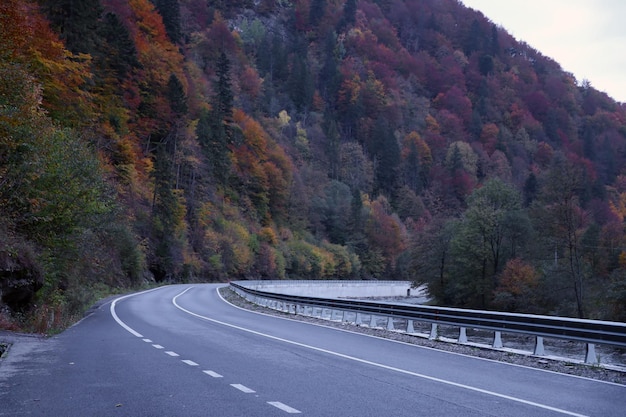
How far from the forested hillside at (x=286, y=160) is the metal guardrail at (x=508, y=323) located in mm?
10844

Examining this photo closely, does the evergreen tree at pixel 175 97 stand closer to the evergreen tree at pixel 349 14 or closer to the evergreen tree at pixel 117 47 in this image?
the evergreen tree at pixel 117 47

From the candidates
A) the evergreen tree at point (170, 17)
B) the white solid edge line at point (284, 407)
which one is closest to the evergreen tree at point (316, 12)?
the evergreen tree at point (170, 17)

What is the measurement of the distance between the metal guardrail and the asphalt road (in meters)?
1.51

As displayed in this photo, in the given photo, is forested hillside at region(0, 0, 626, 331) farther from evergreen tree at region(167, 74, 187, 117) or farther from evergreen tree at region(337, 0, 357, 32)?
evergreen tree at region(337, 0, 357, 32)

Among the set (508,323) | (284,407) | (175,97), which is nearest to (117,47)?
(175,97)

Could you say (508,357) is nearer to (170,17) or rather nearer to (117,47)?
(117,47)

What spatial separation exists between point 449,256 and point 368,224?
163ft

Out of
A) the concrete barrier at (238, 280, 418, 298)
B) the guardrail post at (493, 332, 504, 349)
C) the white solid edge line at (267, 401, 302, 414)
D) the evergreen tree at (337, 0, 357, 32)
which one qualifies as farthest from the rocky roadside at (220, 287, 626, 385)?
the evergreen tree at (337, 0, 357, 32)

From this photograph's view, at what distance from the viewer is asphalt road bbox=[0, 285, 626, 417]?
733cm

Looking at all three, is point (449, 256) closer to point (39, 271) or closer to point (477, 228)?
point (477, 228)

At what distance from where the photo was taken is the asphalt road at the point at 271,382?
24.1ft

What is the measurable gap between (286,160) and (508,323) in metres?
82.4

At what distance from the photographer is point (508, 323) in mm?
14234

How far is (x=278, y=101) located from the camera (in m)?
133
